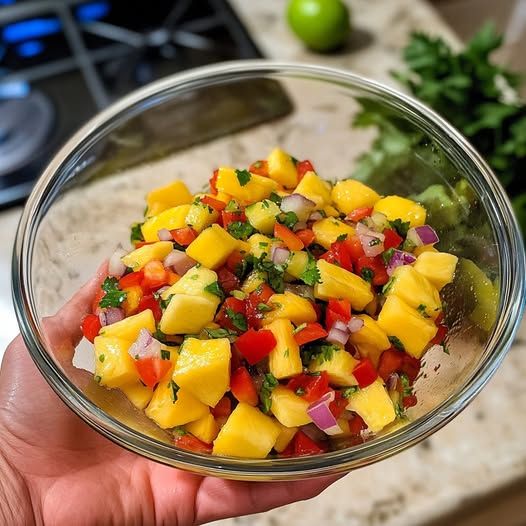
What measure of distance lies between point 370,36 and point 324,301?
1505mm

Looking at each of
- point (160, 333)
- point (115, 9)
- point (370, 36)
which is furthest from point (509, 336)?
point (115, 9)

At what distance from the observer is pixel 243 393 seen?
100cm

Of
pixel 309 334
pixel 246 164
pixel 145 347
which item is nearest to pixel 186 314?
pixel 145 347

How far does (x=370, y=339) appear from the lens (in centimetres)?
104

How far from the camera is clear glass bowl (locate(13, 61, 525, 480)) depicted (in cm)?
101

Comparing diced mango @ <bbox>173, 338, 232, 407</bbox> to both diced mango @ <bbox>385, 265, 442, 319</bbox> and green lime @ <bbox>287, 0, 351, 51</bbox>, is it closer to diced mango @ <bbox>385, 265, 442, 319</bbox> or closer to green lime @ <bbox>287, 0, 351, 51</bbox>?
diced mango @ <bbox>385, 265, 442, 319</bbox>

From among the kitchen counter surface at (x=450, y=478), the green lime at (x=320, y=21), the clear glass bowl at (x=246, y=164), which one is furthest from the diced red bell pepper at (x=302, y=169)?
the green lime at (x=320, y=21)

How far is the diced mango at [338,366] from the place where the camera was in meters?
1.01

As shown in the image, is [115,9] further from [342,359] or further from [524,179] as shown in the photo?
[342,359]

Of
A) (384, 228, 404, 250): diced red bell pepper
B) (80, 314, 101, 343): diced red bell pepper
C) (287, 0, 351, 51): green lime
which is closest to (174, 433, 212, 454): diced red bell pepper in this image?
(80, 314, 101, 343): diced red bell pepper

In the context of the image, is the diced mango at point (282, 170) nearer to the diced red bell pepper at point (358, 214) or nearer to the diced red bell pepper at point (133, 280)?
the diced red bell pepper at point (358, 214)

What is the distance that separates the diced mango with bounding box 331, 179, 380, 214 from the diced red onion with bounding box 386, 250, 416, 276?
13 cm

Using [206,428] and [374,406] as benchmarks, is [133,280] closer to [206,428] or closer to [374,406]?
[206,428]

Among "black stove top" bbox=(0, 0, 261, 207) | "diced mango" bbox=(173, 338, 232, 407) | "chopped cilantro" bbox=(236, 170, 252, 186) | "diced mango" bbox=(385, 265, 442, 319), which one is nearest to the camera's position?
"diced mango" bbox=(173, 338, 232, 407)
